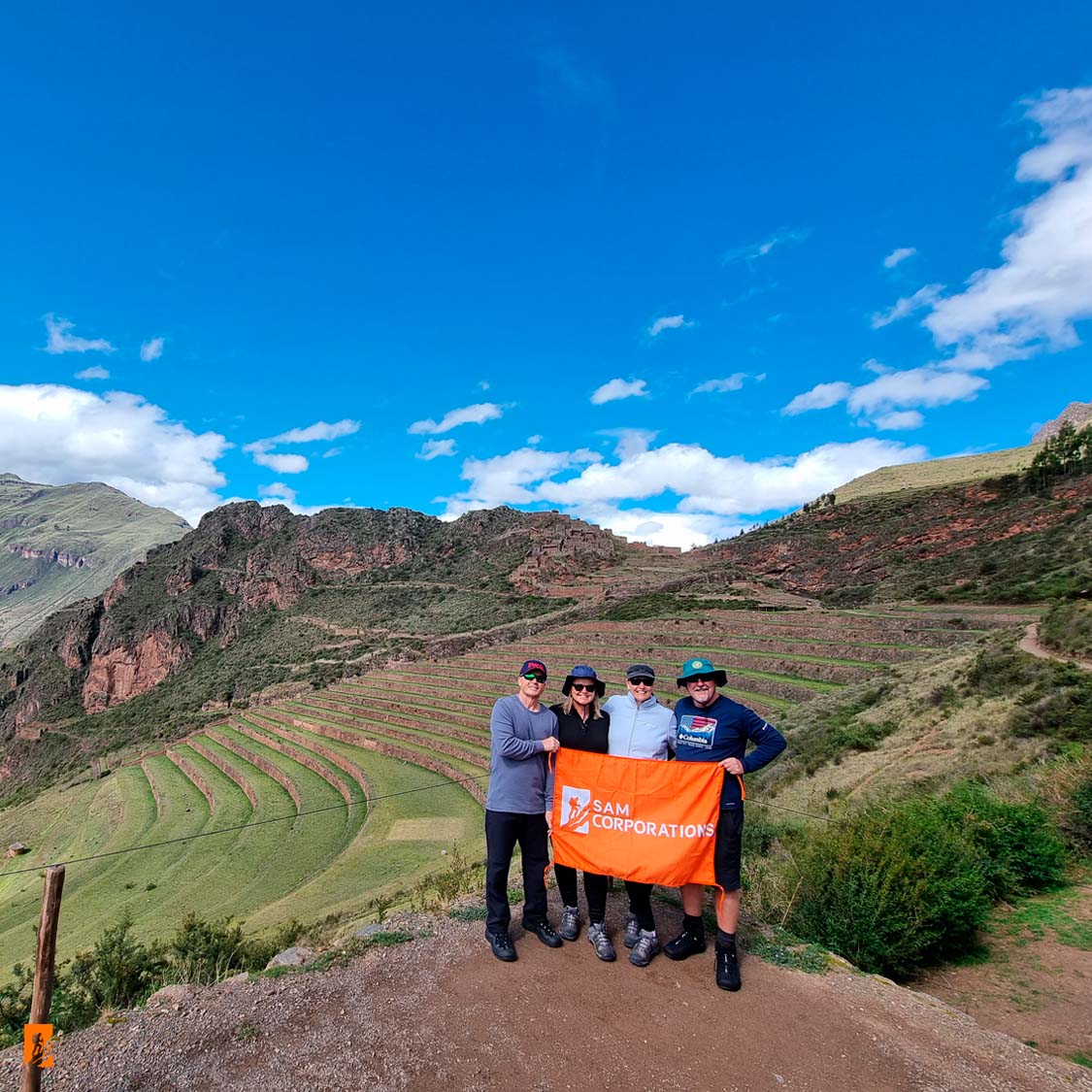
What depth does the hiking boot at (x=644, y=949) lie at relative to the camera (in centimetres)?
431

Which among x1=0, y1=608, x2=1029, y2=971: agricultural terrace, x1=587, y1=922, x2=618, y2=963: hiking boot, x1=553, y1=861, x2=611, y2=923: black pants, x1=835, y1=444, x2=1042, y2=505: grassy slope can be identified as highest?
x1=835, y1=444, x2=1042, y2=505: grassy slope

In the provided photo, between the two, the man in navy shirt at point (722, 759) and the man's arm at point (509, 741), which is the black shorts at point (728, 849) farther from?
the man's arm at point (509, 741)

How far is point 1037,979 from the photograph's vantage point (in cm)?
441

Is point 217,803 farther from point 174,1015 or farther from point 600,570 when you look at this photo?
point 600,570

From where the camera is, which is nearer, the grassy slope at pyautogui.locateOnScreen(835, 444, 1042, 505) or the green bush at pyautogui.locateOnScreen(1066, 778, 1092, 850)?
the green bush at pyautogui.locateOnScreen(1066, 778, 1092, 850)

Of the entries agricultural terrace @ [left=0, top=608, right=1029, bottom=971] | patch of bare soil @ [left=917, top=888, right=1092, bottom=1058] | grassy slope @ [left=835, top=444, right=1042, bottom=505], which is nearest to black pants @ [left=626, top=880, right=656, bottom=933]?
patch of bare soil @ [left=917, top=888, right=1092, bottom=1058]

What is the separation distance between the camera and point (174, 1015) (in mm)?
3938

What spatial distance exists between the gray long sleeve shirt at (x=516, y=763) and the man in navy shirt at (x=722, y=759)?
1147mm

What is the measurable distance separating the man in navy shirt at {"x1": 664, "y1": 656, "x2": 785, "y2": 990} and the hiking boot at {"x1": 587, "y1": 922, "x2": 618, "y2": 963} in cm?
45

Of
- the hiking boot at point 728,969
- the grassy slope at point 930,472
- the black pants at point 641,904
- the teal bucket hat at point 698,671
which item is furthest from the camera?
the grassy slope at point 930,472

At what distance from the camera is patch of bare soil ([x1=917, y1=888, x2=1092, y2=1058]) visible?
3885mm

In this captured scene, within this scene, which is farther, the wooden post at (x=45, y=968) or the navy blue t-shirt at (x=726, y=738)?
the navy blue t-shirt at (x=726, y=738)

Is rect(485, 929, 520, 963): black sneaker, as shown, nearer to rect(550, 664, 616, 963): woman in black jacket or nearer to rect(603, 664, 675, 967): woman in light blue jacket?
rect(550, 664, 616, 963): woman in black jacket

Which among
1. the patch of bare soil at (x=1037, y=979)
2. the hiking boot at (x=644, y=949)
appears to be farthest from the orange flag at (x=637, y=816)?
the patch of bare soil at (x=1037, y=979)
